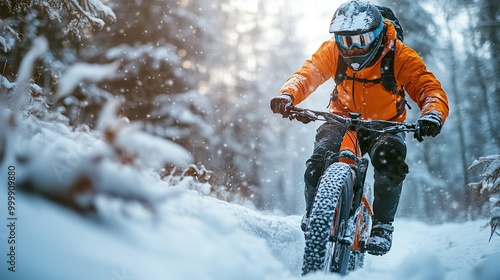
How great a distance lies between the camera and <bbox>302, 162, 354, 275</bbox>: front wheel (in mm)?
3012

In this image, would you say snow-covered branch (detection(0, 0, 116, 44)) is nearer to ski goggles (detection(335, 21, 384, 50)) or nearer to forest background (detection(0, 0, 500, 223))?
forest background (detection(0, 0, 500, 223))

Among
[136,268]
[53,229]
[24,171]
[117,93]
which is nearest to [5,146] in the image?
[24,171]

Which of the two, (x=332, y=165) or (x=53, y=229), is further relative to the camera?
(x=332, y=165)

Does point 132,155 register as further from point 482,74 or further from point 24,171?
point 482,74

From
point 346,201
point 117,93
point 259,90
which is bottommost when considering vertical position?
point 346,201

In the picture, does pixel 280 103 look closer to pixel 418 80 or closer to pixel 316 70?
pixel 316 70

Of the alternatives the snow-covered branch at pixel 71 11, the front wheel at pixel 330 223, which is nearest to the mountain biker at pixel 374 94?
the front wheel at pixel 330 223

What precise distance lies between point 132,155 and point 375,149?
2.86 metres

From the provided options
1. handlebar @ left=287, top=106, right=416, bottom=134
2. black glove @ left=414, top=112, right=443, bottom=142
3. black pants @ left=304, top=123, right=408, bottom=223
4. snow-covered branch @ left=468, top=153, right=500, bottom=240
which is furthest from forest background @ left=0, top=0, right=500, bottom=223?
snow-covered branch @ left=468, top=153, right=500, bottom=240

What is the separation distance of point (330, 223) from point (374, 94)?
6.42 feet

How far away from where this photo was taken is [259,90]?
20.5 m

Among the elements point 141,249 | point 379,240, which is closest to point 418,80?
point 379,240

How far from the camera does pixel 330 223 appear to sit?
120 inches

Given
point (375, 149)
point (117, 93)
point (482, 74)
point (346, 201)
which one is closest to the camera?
point (346, 201)
